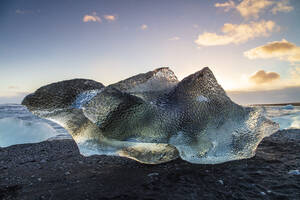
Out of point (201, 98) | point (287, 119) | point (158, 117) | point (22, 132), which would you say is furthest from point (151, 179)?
point (287, 119)

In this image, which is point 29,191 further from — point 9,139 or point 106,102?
point 9,139

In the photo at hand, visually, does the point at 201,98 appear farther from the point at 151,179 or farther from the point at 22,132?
the point at 22,132

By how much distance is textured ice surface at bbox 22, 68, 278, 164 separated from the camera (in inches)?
99.5

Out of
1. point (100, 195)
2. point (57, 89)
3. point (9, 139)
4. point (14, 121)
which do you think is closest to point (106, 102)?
point (57, 89)

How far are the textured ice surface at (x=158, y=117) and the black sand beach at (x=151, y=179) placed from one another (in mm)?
234

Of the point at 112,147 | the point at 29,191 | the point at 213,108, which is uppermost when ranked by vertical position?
the point at 213,108

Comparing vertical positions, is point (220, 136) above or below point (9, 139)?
above

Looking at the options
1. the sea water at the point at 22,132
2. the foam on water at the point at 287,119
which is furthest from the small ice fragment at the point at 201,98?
the foam on water at the point at 287,119

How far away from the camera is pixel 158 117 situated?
8.68 feet

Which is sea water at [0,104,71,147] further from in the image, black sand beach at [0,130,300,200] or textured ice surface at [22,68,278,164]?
textured ice surface at [22,68,278,164]

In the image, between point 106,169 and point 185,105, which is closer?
point 185,105

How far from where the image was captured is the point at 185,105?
279 centimetres

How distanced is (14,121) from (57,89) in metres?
5.43

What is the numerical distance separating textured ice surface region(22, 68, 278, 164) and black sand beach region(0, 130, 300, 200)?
0.23m
